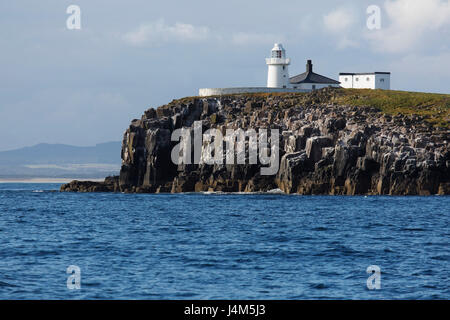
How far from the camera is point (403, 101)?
139375 mm

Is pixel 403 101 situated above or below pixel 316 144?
above

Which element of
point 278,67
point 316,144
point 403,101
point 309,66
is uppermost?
point 309,66

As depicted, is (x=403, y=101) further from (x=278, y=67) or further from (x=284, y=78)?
(x=278, y=67)

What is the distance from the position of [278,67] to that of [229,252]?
4545 inches

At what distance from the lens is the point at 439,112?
425ft

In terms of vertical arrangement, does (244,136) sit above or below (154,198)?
above

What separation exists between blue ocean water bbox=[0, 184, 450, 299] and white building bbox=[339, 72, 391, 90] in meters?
81.6

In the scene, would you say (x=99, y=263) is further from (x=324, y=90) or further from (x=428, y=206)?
(x=324, y=90)

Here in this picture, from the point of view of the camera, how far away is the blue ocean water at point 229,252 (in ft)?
104

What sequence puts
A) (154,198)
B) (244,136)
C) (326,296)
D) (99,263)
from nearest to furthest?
(326,296) < (99,263) < (154,198) < (244,136)

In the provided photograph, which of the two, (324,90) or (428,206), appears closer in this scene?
(428,206)

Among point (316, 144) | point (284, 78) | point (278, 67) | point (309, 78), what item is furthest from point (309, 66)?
point (316, 144)
